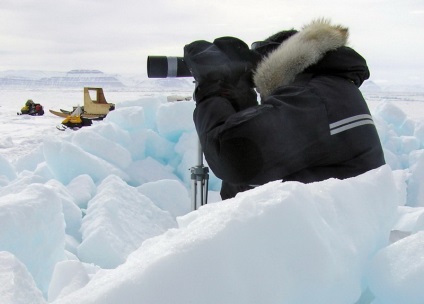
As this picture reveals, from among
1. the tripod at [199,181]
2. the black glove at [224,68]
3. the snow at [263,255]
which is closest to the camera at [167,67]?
the black glove at [224,68]

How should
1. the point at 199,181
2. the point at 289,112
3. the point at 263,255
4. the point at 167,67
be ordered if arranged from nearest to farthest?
the point at 263,255
the point at 289,112
the point at 167,67
the point at 199,181

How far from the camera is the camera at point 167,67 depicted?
1.68m

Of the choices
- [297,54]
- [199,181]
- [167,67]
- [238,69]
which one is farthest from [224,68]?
[199,181]

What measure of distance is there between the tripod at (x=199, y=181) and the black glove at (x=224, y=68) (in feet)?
1.39

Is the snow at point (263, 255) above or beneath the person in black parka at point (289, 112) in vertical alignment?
beneath

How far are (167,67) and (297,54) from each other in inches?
22.5

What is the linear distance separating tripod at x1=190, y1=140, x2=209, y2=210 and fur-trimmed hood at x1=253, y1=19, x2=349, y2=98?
52 centimetres

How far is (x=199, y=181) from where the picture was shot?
1.85m

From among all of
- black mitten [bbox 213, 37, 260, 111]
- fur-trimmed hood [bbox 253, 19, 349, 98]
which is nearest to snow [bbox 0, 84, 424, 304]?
fur-trimmed hood [bbox 253, 19, 349, 98]

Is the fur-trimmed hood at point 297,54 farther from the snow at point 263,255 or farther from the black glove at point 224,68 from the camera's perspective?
the snow at point 263,255

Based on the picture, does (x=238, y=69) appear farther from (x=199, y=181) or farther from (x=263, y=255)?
(x=263, y=255)

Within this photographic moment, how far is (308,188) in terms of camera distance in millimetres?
839

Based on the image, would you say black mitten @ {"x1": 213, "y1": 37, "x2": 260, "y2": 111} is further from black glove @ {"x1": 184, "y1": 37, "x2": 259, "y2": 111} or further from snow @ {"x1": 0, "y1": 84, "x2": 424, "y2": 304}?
snow @ {"x1": 0, "y1": 84, "x2": 424, "y2": 304}

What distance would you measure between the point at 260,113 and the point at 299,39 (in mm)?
312
